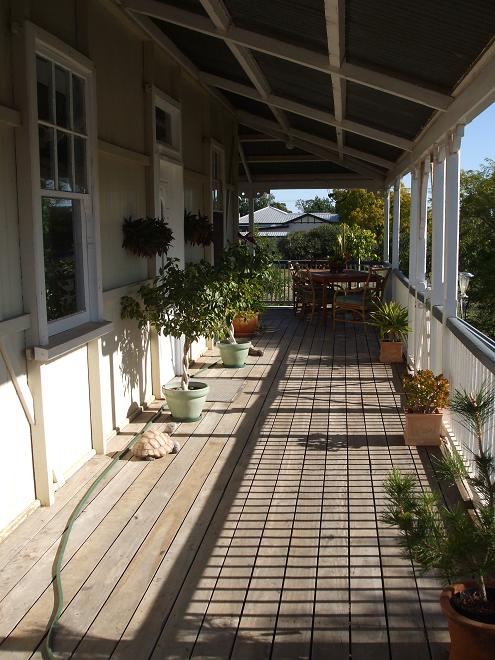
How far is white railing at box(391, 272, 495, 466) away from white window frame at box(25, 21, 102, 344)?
231cm

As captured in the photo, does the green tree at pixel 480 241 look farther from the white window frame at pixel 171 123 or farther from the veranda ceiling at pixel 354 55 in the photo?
the white window frame at pixel 171 123

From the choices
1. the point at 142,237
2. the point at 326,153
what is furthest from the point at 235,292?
the point at 326,153

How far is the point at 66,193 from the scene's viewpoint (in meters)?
4.39

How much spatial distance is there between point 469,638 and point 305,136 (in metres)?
8.91

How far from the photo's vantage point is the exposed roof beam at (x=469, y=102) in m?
3.64

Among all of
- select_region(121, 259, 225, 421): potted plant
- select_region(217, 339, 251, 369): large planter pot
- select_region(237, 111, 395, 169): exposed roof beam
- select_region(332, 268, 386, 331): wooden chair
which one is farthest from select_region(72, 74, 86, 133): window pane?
select_region(332, 268, 386, 331): wooden chair

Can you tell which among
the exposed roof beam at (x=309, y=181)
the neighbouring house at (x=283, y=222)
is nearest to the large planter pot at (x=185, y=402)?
the exposed roof beam at (x=309, y=181)

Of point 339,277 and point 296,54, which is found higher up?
point 296,54

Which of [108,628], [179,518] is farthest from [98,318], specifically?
[108,628]

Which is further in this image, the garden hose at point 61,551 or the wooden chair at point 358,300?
the wooden chair at point 358,300

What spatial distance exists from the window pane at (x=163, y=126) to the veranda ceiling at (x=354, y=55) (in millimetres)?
627

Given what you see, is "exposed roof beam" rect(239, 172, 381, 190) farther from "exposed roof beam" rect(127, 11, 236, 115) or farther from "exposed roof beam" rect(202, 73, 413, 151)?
"exposed roof beam" rect(202, 73, 413, 151)

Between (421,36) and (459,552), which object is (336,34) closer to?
(421,36)

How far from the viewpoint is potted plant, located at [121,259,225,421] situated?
220 inches
